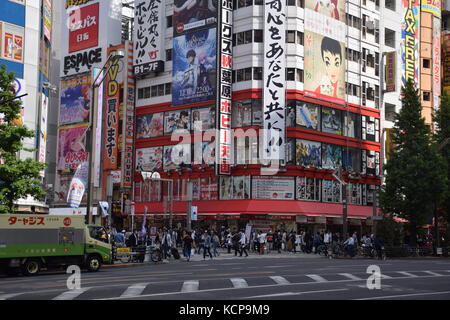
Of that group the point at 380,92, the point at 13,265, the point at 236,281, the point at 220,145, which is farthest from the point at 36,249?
the point at 380,92

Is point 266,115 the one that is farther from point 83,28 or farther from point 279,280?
point 279,280

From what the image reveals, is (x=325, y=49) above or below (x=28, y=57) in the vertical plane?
above

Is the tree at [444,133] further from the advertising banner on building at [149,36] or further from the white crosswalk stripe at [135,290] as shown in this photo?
the white crosswalk stripe at [135,290]

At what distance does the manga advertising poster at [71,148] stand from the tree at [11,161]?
40490mm

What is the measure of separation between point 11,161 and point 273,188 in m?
30.5

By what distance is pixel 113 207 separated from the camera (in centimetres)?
3972

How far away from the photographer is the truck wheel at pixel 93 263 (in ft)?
97.4

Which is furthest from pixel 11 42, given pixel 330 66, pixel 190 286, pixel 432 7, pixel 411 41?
pixel 432 7

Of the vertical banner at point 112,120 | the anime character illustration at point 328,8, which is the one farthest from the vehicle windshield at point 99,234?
the anime character illustration at point 328,8

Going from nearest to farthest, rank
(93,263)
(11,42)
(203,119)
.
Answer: (93,263), (11,42), (203,119)

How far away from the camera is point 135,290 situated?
19.1 metres

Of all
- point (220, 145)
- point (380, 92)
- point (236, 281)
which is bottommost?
point (236, 281)
